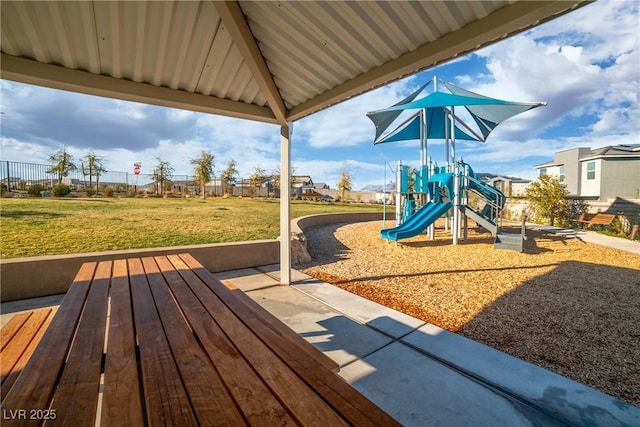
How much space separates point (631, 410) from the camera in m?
2.05

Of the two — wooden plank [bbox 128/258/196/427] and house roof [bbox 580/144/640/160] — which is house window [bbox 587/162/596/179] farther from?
wooden plank [bbox 128/258/196/427]

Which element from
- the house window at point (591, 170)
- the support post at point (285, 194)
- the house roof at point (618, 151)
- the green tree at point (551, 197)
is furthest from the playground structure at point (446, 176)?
the house window at point (591, 170)

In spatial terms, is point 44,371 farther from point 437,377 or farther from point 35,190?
point 35,190

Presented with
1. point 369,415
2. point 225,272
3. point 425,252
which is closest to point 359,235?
point 425,252

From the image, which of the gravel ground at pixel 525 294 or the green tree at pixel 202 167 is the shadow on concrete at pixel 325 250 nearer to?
the gravel ground at pixel 525 294

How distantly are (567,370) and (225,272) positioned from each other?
5.00 metres

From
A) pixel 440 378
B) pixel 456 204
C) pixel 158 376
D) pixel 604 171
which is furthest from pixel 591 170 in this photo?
pixel 158 376

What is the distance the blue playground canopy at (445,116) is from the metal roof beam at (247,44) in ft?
18.4

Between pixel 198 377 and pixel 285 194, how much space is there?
346 cm

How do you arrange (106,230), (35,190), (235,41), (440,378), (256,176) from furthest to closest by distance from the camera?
1. (256,176)
2. (35,190)
3. (106,230)
4. (235,41)
5. (440,378)

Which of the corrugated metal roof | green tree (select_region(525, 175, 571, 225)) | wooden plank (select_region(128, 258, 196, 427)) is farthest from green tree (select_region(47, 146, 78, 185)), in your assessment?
green tree (select_region(525, 175, 571, 225))

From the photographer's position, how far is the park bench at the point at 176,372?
921mm

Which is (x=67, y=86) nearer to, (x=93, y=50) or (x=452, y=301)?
(x=93, y=50)

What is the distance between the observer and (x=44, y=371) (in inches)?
44.1
